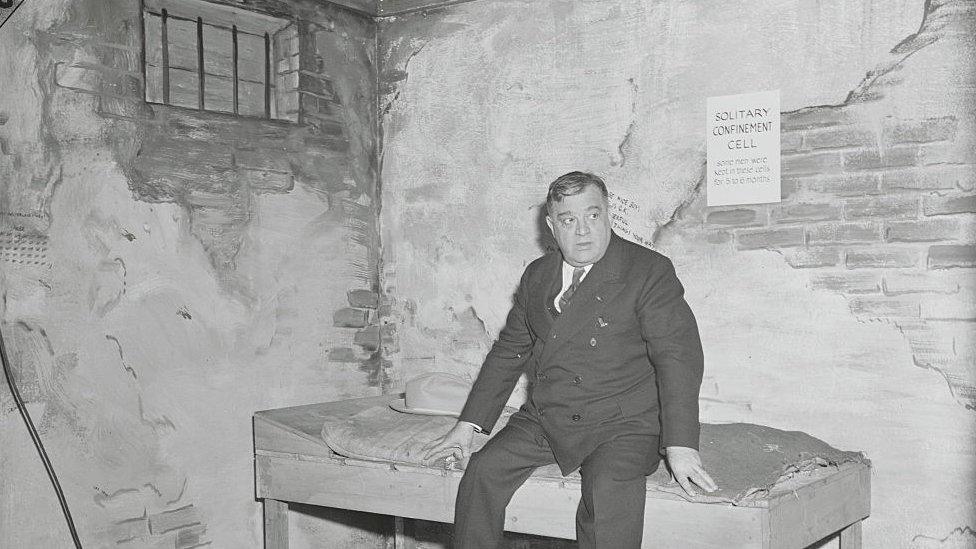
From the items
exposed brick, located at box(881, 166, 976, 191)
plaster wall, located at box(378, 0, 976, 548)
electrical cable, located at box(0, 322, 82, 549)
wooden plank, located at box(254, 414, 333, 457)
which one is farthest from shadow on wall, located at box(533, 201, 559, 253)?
electrical cable, located at box(0, 322, 82, 549)

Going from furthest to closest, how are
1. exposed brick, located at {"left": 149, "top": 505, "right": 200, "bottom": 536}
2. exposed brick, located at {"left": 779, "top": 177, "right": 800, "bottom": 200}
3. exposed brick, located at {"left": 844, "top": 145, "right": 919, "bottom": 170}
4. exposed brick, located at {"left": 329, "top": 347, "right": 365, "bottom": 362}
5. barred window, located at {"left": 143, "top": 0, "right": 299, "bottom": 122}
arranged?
1. exposed brick, located at {"left": 329, "top": 347, "right": 365, "bottom": 362}
2. barred window, located at {"left": 143, "top": 0, "right": 299, "bottom": 122}
3. exposed brick, located at {"left": 149, "top": 505, "right": 200, "bottom": 536}
4. exposed brick, located at {"left": 779, "top": 177, "right": 800, "bottom": 200}
5. exposed brick, located at {"left": 844, "top": 145, "right": 919, "bottom": 170}

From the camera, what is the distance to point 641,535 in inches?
96.4

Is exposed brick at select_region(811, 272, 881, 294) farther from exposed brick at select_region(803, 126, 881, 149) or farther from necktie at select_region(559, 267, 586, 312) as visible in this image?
necktie at select_region(559, 267, 586, 312)

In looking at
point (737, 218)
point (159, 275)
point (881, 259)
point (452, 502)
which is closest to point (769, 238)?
point (737, 218)

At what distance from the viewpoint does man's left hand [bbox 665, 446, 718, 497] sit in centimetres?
244

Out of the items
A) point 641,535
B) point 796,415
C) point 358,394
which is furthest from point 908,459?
point 358,394

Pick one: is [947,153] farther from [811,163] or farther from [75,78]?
[75,78]

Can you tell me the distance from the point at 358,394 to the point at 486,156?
117 centimetres

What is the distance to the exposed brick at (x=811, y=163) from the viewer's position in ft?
10.1

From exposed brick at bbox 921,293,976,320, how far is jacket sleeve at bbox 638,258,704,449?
841 mm

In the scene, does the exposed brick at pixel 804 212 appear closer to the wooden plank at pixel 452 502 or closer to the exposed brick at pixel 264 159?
the wooden plank at pixel 452 502

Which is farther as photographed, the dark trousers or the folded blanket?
the folded blanket

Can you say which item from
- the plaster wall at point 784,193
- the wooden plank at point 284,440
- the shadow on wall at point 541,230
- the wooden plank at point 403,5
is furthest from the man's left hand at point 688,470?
the wooden plank at point 403,5

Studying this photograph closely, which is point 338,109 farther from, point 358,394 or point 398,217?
point 358,394
